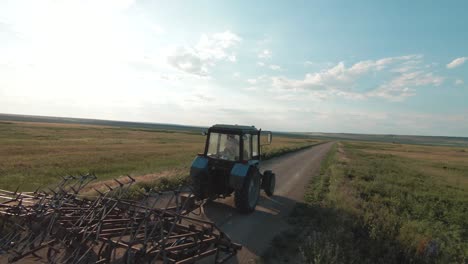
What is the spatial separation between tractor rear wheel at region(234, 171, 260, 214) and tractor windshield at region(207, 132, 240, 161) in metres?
0.90

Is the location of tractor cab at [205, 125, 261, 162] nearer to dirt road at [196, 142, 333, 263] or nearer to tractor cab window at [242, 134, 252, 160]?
tractor cab window at [242, 134, 252, 160]

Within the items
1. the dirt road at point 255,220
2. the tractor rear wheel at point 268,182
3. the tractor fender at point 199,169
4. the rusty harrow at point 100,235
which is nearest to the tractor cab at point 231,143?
the tractor fender at point 199,169

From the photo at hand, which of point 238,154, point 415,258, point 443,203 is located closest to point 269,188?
point 238,154

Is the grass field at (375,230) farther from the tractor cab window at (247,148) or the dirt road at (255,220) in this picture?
the tractor cab window at (247,148)

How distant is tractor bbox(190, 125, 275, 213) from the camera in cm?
904

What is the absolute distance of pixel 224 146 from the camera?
10125mm

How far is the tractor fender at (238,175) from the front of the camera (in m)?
8.79

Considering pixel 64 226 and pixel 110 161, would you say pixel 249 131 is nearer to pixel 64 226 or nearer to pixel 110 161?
pixel 64 226

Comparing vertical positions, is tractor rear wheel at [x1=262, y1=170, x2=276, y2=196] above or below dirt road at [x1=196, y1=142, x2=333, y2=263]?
above

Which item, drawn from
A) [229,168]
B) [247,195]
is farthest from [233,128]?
[247,195]

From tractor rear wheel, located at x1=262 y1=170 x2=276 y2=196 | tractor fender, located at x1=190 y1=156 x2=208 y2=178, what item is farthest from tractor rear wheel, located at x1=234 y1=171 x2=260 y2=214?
tractor rear wheel, located at x1=262 y1=170 x2=276 y2=196

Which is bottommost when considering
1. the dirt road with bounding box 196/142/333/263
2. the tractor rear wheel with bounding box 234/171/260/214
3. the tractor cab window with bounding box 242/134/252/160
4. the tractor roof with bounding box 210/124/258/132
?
the dirt road with bounding box 196/142/333/263

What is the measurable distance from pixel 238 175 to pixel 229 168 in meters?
0.86

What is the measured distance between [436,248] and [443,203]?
861cm
